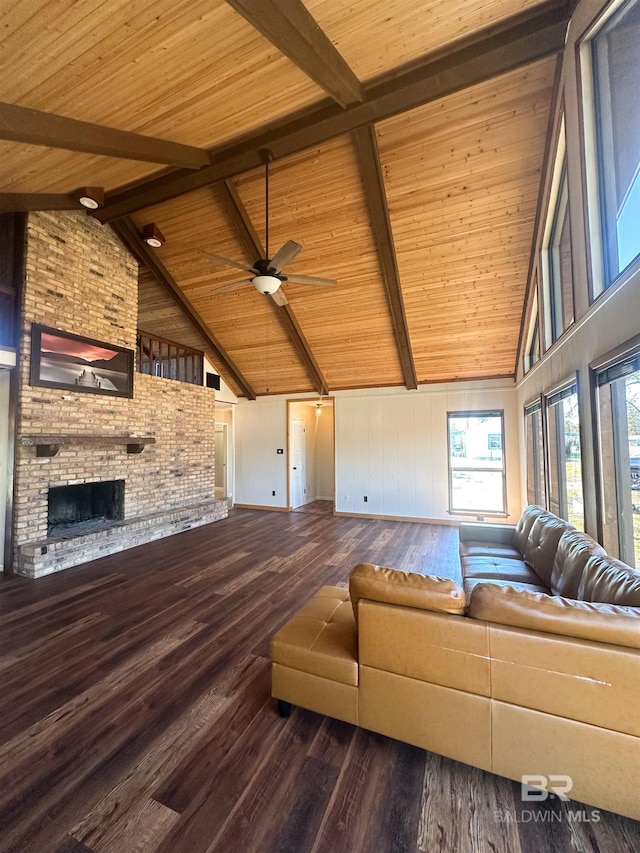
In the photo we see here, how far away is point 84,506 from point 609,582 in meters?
6.04

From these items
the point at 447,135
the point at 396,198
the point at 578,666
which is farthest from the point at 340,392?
the point at 578,666

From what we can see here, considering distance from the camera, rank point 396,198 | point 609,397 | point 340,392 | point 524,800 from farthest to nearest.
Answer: point 340,392, point 396,198, point 609,397, point 524,800

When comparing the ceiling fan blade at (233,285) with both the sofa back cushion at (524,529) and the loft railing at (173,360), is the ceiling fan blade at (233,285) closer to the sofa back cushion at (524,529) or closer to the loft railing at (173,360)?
the loft railing at (173,360)

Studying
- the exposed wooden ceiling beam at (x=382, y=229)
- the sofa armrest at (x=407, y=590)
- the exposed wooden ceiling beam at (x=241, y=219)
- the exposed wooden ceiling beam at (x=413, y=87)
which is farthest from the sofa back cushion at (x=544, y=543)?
the exposed wooden ceiling beam at (x=241, y=219)

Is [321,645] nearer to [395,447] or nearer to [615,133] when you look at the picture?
[615,133]

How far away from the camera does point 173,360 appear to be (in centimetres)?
680

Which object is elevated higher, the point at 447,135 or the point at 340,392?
the point at 447,135

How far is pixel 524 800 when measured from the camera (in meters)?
1.42

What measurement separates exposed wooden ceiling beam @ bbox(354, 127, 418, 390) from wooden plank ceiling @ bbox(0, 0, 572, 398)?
Answer: 0.09 feet

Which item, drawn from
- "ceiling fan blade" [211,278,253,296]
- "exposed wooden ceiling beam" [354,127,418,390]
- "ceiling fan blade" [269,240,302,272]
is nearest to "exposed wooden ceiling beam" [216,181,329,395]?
"ceiling fan blade" [211,278,253,296]

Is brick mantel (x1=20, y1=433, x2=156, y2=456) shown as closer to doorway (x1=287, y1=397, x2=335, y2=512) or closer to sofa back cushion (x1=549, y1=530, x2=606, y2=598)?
doorway (x1=287, y1=397, x2=335, y2=512)

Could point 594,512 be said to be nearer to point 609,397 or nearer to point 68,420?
point 609,397

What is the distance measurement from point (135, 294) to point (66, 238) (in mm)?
1084

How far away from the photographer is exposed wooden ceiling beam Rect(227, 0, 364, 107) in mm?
2053
